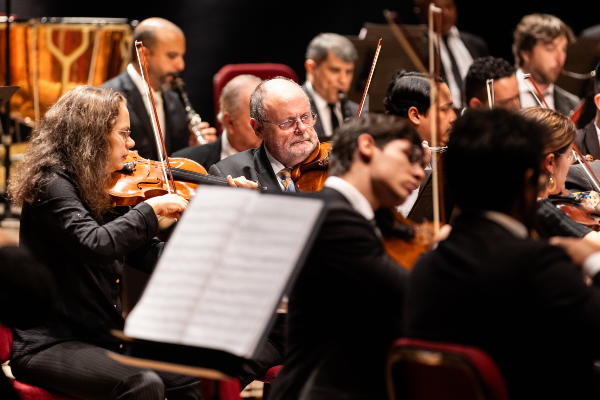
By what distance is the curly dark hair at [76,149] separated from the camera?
2.20 meters

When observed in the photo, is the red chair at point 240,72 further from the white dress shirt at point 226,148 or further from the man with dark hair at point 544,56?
the man with dark hair at point 544,56

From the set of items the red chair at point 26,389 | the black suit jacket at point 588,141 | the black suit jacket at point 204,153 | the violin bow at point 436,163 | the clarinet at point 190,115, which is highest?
the violin bow at point 436,163

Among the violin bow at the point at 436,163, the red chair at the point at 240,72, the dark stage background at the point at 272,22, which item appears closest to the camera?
the violin bow at the point at 436,163

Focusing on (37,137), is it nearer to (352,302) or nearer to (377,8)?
(352,302)

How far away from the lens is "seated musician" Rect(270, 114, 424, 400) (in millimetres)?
1510

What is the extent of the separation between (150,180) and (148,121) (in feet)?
5.01

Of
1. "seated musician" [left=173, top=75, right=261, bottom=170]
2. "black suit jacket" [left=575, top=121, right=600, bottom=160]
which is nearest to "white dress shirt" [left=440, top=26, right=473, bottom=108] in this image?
"black suit jacket" [left=575, top=121, right=600, bottom=160]

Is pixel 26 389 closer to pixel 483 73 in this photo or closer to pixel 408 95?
pixel 408 95

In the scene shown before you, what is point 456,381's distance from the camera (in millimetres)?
1267

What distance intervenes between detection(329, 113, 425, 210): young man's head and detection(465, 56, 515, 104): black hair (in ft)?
6.87

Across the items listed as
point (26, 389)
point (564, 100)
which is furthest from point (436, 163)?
point (564, 100)

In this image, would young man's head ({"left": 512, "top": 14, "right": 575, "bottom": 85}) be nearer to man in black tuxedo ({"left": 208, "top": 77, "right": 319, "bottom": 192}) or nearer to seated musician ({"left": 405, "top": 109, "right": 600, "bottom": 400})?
man in black tuxedo ({"left": 208, "top": 77, "right": 319, "bottom": 192})

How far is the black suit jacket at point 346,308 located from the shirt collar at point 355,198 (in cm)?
1

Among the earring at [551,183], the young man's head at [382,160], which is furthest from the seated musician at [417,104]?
the young man's head at [382,160]
